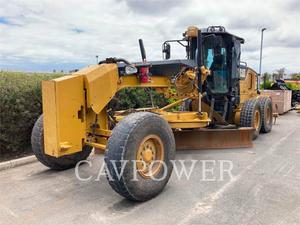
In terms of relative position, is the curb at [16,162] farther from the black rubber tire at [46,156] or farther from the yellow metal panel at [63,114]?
the yellow metal panel at [63,114]

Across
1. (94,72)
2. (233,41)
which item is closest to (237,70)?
(233,41)

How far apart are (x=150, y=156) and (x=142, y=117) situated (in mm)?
573

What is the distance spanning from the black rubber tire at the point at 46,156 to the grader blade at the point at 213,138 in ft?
6.59

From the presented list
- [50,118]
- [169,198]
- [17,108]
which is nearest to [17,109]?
[17,108]

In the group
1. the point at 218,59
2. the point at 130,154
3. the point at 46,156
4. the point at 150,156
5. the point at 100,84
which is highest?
the point at 218,59

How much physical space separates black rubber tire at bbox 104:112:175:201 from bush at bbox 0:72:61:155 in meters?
3.01

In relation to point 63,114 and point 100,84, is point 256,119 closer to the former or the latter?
point 100,84

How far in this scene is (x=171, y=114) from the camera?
19.1 feet

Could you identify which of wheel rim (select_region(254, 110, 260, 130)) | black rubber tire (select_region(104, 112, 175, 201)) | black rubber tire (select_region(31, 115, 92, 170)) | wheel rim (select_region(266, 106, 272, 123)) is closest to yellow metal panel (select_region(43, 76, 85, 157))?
black rubber tire (select_region(104, 112, 175, 201))

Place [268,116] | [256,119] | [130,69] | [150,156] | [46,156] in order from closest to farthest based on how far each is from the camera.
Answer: [150,156], [130,69], [46,156], [256,119], [268,116]

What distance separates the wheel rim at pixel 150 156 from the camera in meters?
4.19

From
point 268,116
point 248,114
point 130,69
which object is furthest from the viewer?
point 268,116

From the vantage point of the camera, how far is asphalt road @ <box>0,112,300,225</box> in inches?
146

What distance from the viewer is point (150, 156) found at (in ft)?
14.4
